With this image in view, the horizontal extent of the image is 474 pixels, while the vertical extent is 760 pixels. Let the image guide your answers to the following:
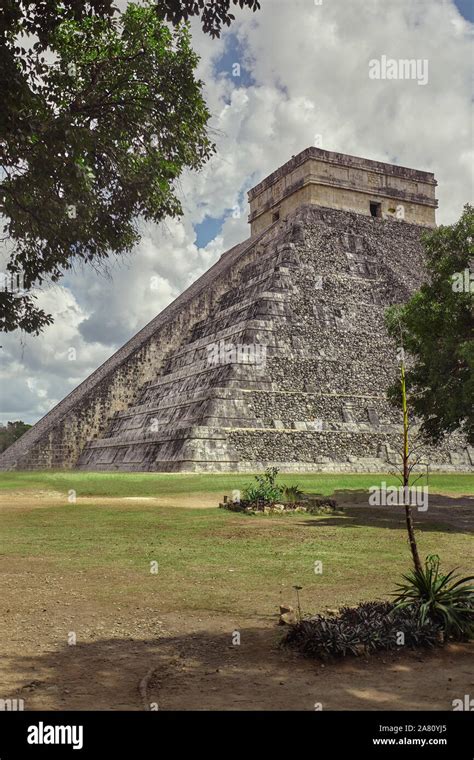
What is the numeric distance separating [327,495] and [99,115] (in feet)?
36.6

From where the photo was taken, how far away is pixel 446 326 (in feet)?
50.5

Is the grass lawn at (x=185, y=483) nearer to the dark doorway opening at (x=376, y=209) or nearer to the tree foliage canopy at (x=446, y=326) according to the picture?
the tree foliage canopy at (x=446, y=326)

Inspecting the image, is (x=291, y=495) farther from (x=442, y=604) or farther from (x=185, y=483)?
(x=442, y=604)

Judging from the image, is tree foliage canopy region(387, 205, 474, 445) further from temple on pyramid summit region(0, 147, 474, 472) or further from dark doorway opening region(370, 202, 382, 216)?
dark doorway opening region(370, 202, 382, 216)

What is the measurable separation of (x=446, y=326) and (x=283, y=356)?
13.0 metres

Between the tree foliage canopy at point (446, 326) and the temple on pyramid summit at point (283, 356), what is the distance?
9679 millimetres

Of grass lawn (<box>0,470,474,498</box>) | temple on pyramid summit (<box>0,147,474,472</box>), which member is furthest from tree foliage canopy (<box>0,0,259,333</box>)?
temple on pyramid summit (<box>0,147,474,472</box>)

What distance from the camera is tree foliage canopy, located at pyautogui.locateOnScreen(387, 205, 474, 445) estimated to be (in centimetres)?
1495

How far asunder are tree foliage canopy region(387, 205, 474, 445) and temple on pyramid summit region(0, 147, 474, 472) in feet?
31.8

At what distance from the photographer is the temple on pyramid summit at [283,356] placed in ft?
84.2

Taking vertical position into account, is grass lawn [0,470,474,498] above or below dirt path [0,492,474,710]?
above

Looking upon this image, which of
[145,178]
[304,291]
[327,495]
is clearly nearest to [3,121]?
[145,178]
